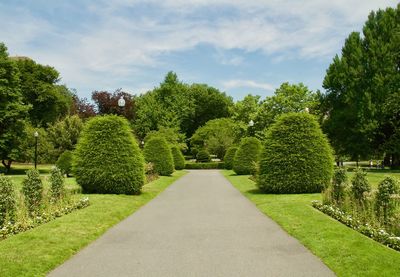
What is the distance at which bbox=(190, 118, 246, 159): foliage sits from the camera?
62906mm

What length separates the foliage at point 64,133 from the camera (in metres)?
43.5

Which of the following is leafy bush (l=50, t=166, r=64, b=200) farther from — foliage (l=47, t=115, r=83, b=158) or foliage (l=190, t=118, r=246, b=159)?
foliage (l=190, t=118, r=246, b=159)

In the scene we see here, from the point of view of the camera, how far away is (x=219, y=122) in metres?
74.1

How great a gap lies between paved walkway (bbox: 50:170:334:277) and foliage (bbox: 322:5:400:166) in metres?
30.2

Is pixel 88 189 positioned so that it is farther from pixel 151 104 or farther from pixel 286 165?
pixel 151 104

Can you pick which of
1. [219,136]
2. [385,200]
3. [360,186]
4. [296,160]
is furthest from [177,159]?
[385,200]

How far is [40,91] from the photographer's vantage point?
1983 inches

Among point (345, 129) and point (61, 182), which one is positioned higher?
point (345, 129)

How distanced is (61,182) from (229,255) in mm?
8686

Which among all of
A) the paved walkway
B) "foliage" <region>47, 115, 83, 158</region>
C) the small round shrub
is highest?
"foliage" <region>47, 115, 83, 158</region>

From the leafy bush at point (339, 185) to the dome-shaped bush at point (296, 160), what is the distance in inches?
112

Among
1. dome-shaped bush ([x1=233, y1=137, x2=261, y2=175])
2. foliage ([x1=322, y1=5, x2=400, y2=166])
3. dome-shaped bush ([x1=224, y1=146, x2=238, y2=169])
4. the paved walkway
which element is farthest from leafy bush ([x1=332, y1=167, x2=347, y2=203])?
dome-shaped bush ([x1=224, y1=146, x2=238, y2=169])

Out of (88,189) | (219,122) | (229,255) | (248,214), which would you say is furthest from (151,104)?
(229,255)

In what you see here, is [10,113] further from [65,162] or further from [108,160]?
[108,160]
